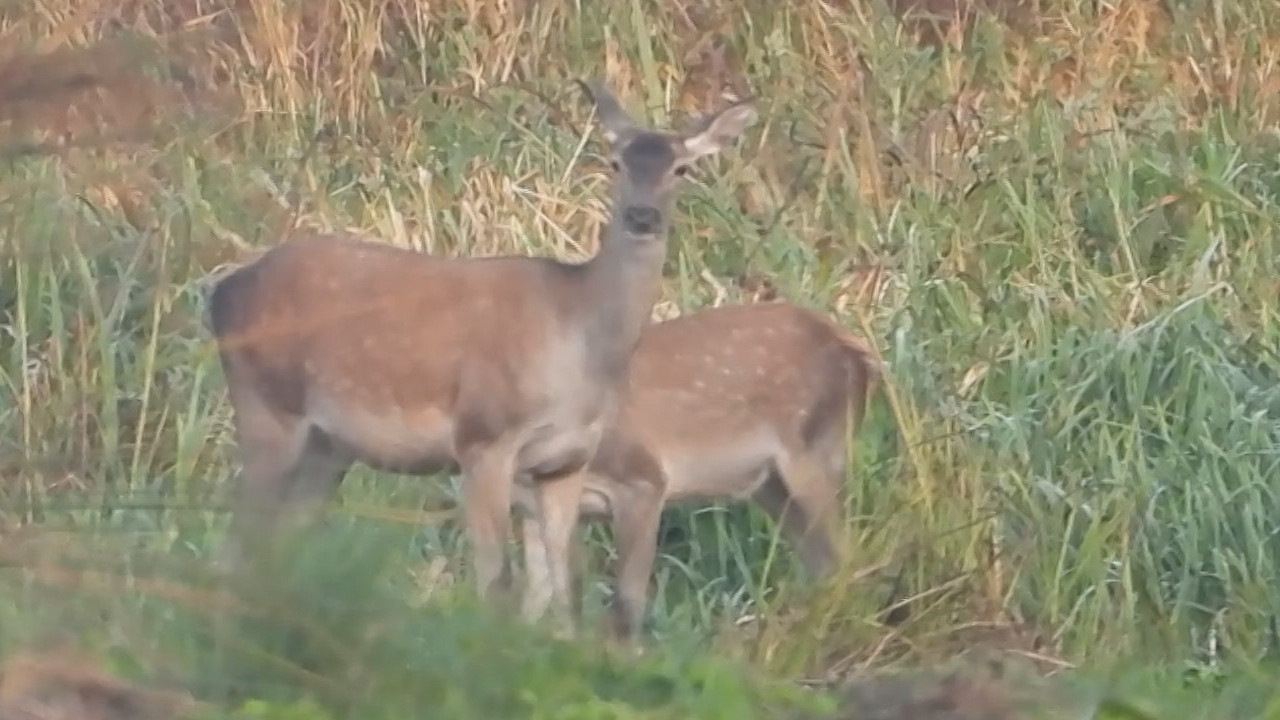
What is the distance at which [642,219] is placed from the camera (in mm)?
7105

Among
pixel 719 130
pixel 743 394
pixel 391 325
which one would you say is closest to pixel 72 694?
pixel 391 325

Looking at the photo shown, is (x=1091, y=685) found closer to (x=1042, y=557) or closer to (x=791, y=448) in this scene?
(x=1042, y=557)

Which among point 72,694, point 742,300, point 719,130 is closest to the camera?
point 72,694

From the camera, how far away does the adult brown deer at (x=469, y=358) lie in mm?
7211

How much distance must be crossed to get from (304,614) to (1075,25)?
9370 millimetres

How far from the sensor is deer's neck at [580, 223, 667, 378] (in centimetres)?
729

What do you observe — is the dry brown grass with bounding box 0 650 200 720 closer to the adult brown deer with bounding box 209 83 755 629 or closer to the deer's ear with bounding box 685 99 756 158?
the adult brown deer with bounding box 209 83 755 629

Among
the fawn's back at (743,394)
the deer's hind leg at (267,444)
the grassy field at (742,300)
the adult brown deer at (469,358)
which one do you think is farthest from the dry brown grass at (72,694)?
the fawn's back at (743,394)

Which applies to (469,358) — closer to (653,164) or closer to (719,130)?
(653,164)

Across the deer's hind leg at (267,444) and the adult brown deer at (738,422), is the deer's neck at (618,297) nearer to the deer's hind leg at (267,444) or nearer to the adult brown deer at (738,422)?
the adult brown deer at (738,422)

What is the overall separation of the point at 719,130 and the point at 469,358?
3.40 ft

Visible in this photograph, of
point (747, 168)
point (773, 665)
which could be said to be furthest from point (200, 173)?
point (773, 665)

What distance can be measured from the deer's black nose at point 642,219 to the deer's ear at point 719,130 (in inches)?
11.0

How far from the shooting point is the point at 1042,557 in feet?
24.2
